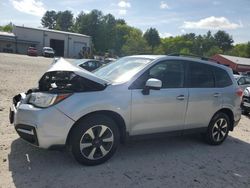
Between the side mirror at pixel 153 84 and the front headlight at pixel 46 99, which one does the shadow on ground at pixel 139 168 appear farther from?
the side mirror at pixel 153 84

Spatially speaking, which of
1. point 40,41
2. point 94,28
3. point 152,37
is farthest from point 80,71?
point 152,37

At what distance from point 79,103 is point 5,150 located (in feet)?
5.39

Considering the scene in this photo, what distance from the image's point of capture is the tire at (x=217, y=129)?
20.2ft

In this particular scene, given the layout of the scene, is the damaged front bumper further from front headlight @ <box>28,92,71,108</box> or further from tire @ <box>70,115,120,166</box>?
tire @ <box>70,115,120,166</box>

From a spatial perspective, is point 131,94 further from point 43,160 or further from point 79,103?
point 43,160

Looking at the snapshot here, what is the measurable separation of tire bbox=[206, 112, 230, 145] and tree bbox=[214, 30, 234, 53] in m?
117

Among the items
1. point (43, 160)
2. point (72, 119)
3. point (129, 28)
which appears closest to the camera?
point (72, 119)

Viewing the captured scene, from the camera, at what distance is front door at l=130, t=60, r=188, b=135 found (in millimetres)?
4887

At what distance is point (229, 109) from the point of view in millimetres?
6387

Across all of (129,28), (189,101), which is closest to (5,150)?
(189,101)

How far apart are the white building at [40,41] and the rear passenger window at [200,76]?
2056 inches

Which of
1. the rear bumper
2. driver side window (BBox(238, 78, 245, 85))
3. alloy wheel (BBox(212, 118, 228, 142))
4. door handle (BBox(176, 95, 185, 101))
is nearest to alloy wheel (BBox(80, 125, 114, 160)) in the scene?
door handle (BBox(176, 95, 185, 101))

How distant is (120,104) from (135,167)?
102 centimetres

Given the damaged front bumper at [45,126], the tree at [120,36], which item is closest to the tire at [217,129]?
the damaged front bumper at [45,126]
